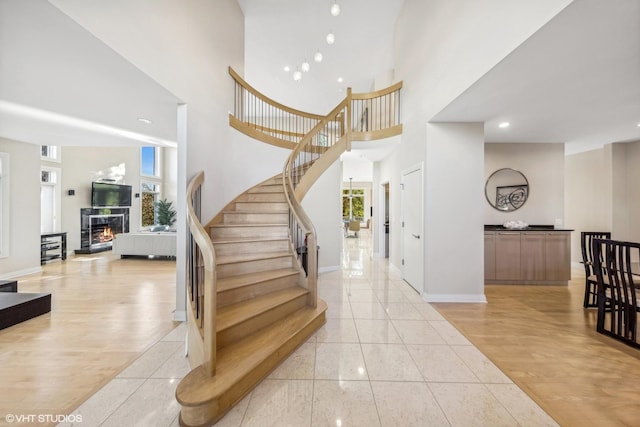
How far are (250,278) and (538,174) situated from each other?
604 centimetres

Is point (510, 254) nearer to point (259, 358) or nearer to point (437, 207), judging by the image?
point (437, 207)

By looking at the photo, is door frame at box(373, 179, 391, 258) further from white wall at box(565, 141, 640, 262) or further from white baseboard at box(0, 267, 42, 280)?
white baseboard at box(0, 267, 42, 280)

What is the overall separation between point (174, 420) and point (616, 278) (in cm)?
429

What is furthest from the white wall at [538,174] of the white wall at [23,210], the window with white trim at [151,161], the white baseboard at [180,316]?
the window with white trim at [151,161]

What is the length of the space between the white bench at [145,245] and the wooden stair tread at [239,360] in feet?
16.5

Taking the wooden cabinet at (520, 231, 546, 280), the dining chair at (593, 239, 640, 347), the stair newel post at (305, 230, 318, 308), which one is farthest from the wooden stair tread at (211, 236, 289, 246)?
the wooden cabinet at (520, 231, 546, 280)

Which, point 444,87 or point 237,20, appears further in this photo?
point 237,20

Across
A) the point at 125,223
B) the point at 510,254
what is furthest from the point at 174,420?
the point at 125,223

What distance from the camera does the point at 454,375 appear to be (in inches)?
84.4

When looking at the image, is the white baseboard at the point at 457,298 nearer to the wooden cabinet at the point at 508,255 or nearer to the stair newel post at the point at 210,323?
the wooden cabinet at the point at 508,255

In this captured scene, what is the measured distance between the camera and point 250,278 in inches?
114

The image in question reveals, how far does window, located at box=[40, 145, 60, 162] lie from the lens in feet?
22.1

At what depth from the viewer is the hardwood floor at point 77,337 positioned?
193 cm

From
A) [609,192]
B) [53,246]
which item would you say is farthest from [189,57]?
[609,192]
